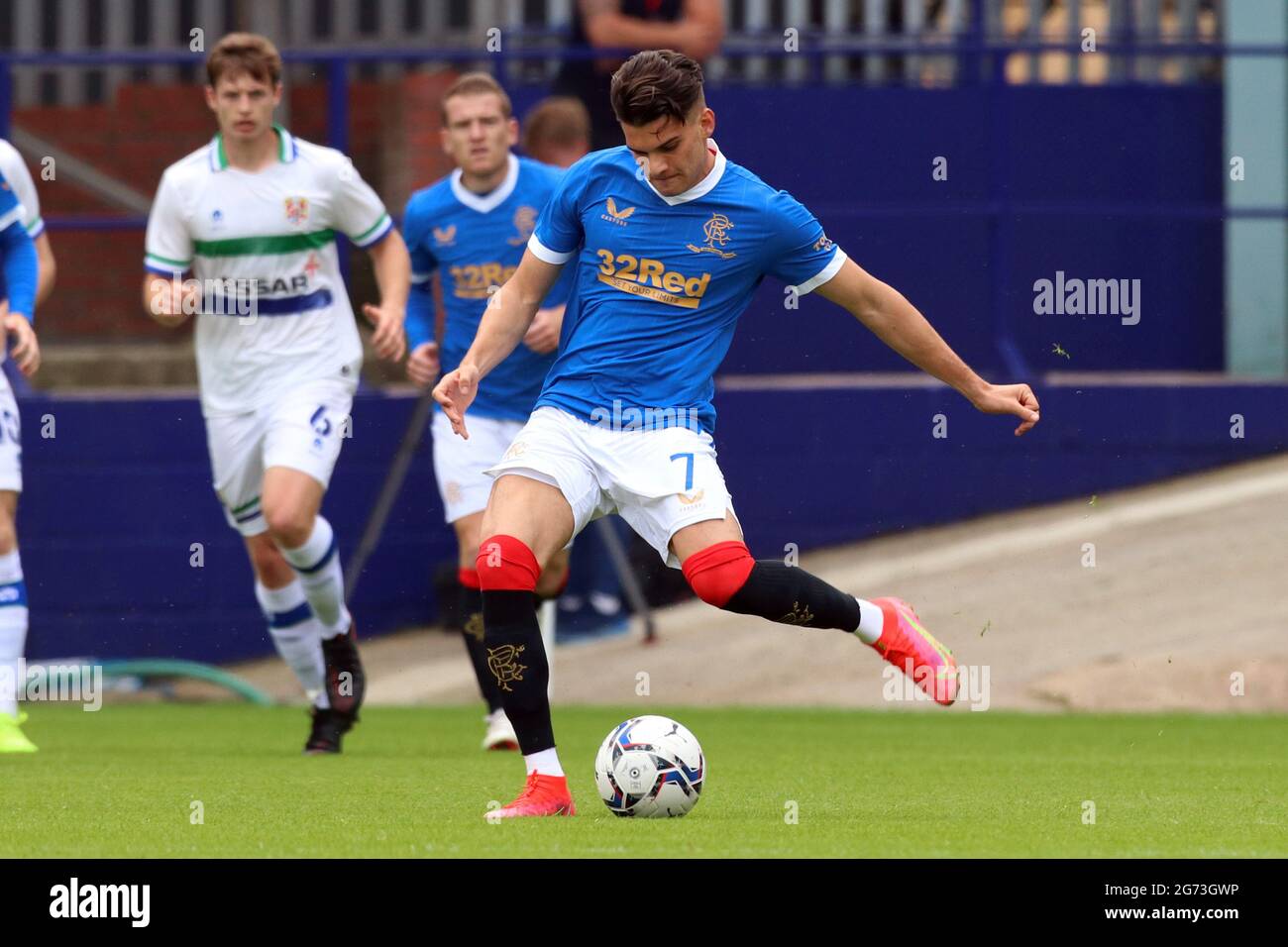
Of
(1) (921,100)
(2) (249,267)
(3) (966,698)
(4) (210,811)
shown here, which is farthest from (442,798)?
(1) (921,100)

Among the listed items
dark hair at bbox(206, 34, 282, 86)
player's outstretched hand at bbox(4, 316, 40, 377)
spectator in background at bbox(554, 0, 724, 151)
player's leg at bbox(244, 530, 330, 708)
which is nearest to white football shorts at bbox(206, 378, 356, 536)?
player's leg at bbox(244, 530, 330, 708)

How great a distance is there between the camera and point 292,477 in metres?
8.68

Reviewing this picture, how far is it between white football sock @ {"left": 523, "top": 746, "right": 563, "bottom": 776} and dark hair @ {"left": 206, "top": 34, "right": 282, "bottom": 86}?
134 inches

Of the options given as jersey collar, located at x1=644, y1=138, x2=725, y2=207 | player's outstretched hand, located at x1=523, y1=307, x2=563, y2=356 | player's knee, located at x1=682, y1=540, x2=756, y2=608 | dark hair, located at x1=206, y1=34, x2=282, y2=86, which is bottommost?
player's knee, located at x1=682, y1=540, x2=756, y2=608

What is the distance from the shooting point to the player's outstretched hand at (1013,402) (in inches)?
269

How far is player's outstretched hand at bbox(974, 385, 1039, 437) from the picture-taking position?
6832 millimetres

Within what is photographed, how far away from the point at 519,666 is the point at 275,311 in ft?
10.0

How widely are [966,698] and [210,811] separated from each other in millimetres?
5438

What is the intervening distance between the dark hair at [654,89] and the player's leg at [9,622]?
3.16 m

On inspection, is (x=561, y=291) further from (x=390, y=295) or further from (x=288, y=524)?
(x=288, y=524)

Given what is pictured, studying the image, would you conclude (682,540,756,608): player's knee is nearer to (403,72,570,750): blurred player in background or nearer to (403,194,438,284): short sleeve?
(403,72,570,750): blurred player in background

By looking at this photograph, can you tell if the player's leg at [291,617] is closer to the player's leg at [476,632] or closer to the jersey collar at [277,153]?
the player's leg at [476,632]
